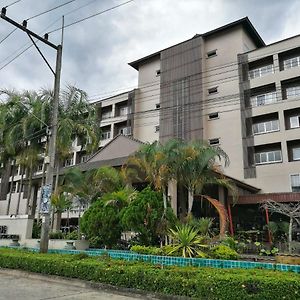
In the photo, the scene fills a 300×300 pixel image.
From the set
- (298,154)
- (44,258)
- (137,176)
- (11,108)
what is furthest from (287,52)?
(44,258)

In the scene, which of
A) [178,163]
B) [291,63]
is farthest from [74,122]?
[291,63]

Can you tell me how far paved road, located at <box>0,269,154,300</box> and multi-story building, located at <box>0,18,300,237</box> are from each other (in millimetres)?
16915

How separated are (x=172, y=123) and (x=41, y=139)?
15.5 metres

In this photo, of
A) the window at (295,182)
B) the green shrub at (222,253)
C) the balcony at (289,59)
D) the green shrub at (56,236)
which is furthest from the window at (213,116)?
the green shrub at (222,253)

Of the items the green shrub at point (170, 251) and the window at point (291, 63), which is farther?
the window at point (291, 63)

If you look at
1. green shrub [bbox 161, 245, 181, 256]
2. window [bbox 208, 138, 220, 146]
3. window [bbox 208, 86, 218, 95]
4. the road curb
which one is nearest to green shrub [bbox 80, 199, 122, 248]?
green shrub [bbox 161, 245, 181, 256]

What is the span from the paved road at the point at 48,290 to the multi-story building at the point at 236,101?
55.5 ft

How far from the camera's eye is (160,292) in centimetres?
808

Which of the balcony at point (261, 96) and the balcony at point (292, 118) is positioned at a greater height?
the balcony at point (261, 96)

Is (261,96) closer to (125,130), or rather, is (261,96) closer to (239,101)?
(239,101)

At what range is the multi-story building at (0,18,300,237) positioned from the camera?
29703mm

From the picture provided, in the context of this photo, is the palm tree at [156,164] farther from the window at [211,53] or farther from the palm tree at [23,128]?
the window at [211,53]

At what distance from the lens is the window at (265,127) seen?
101ft

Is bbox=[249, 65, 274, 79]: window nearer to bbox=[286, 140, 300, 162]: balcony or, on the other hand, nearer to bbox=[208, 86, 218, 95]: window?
bbox=[208, 86, 218, 95]: window
